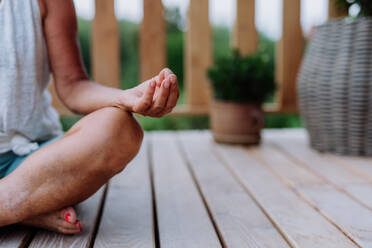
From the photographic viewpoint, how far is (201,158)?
6.31 ft

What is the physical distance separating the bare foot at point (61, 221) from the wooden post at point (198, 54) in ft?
5.27

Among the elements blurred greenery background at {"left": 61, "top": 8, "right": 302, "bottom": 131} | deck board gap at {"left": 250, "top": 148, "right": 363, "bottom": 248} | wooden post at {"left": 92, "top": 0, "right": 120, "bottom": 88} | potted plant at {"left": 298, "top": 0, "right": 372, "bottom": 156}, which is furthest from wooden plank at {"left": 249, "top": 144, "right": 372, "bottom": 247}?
blurred greenery background at {"left": 61, "top": 8, "right": 302, "bottom": 131}

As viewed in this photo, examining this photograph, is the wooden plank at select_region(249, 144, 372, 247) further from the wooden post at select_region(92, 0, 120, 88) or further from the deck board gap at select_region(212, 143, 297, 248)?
the wooden post at select_region(92, 0, 120, 88)

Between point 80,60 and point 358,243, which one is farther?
point 80,60

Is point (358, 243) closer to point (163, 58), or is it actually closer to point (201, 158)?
point (201, 158)

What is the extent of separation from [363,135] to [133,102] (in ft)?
4.29

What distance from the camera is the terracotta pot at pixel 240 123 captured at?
2.18 meters

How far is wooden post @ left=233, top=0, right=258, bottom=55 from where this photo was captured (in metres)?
2.49

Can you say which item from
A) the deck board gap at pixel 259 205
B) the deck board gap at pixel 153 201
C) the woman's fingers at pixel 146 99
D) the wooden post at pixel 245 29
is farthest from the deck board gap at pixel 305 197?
the wooden post at pixel 245 29

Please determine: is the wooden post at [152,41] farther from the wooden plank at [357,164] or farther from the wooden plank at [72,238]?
the wooden plank at [72,238]

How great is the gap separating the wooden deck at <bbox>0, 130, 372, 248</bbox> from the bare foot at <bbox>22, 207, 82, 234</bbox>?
0.02m

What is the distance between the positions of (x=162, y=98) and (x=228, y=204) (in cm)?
52

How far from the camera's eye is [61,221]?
38.8 inches

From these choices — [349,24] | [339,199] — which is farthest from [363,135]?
[339,199]
